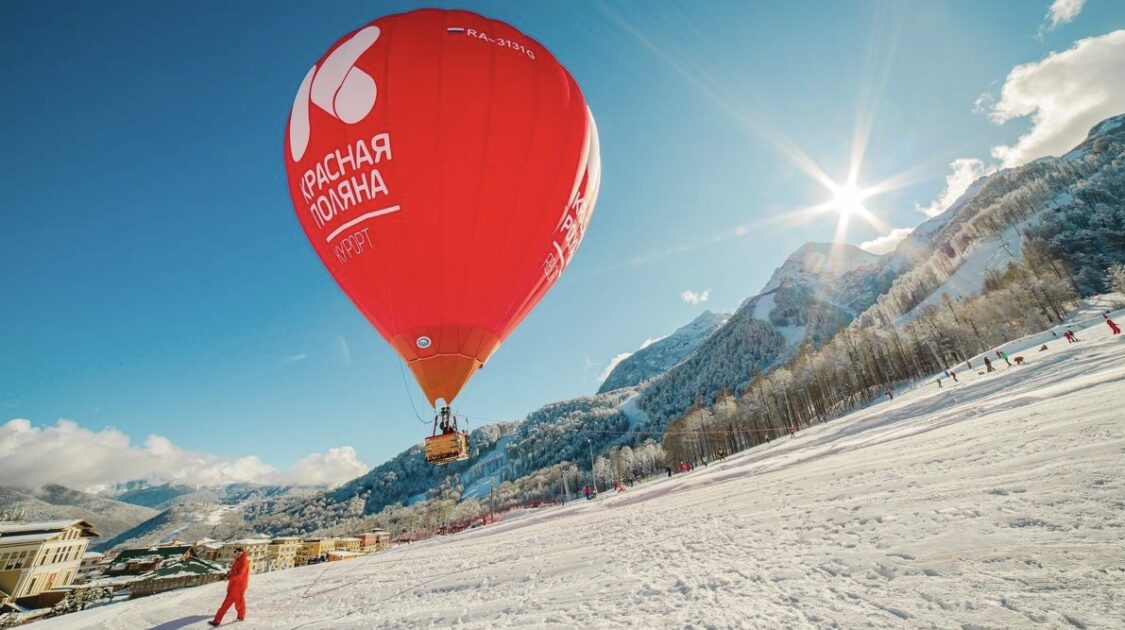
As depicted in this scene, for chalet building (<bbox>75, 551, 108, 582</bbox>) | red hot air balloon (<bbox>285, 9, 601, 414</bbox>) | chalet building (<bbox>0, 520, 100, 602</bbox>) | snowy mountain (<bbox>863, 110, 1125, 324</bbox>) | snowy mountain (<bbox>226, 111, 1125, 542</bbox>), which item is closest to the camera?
red hot air balloon (<bbox>285, 9, 601, 414</bbox>)

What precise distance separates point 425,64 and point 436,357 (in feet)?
20.4

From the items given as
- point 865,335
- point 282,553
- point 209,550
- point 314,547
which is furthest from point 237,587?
point 865,335

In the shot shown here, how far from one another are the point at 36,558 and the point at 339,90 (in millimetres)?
41582

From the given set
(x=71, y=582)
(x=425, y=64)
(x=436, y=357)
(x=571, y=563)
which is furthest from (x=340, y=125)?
(x=71, y=582)

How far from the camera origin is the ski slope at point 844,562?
2969 millimetres

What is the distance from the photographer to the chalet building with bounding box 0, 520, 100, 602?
28484 millimetres

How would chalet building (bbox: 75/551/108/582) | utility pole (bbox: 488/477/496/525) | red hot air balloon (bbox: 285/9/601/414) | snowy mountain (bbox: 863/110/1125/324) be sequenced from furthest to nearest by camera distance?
snowy mountain (bbox: 863/110/1125/324) < chalet building (bbox: 75/551/108/582) < utility pole (bbox: 488/477/496/525) < red hot air balloon (bbox: 285/9/601/414)

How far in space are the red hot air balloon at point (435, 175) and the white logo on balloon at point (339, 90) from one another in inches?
1.4

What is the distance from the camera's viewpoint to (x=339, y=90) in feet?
31.1

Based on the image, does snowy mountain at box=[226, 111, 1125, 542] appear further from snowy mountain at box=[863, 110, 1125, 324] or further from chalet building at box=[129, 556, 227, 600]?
chalet building at box=[129, 556, 227, 600]

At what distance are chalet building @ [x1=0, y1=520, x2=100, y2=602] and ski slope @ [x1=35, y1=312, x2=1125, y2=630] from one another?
109 ft

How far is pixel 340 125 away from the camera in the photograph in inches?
370

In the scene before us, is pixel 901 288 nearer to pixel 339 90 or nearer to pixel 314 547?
pixel 314 547

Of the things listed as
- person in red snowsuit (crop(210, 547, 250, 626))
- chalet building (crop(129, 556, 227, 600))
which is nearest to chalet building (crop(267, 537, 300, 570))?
chalet building (crop(129, 556, 227, 600))
